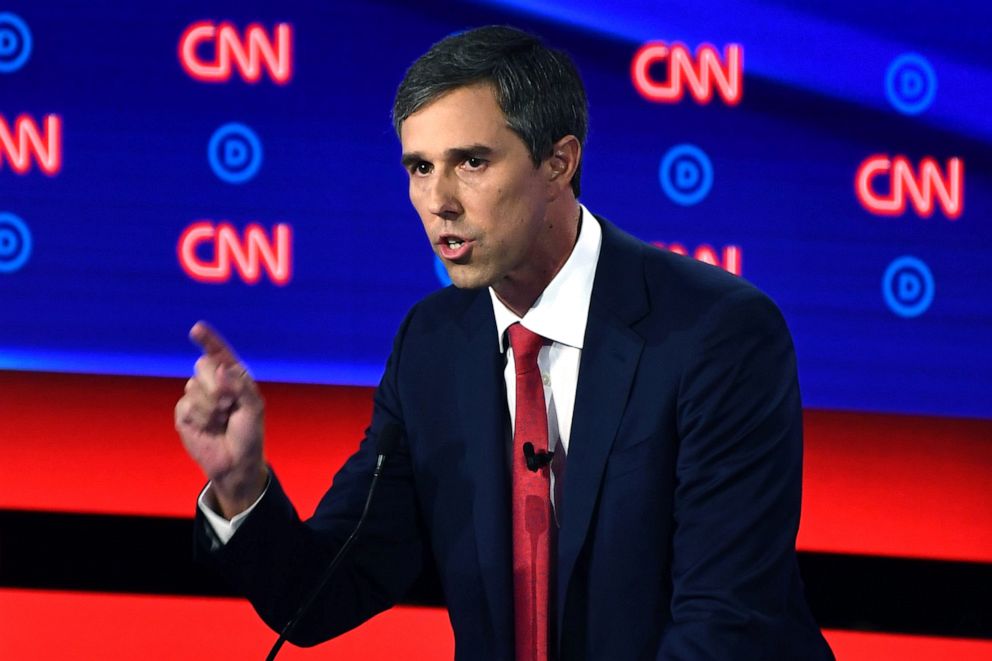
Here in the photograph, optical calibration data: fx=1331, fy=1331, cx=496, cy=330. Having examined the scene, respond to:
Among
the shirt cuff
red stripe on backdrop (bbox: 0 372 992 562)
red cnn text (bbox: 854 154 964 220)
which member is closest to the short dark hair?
the shirt cuff

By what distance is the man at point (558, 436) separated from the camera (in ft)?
4.75

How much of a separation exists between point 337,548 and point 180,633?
4.13 feet

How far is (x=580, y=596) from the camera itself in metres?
1.50

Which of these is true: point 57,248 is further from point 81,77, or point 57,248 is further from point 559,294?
point 559,294

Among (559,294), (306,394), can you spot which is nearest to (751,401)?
(559,294)

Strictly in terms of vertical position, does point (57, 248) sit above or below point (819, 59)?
below

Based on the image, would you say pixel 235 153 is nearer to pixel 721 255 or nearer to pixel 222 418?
pixel 721 255

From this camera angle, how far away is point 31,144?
270 cm

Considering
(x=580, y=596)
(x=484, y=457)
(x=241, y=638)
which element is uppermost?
(x=484, y=457)

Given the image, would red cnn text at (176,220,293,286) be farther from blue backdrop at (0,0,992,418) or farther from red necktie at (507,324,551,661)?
red necktie at (507,324,551,661)

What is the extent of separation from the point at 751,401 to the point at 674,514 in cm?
15

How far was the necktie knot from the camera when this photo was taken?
1586mm

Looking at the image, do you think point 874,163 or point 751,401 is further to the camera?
point 874,163

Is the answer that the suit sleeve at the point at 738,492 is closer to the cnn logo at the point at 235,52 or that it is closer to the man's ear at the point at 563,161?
the man's ear at the point at 563,161
